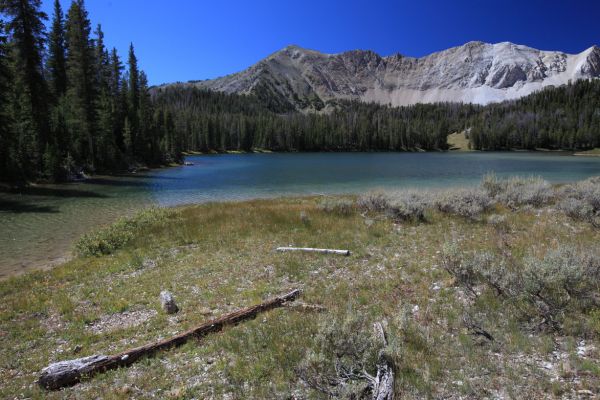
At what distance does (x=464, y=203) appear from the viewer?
19969 mm

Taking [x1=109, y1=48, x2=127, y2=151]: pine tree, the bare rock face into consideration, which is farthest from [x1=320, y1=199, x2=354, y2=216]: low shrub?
[x1=109, y1=48, x2=127, y2=151]: pine tree

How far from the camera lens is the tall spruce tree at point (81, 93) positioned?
47.2 metres

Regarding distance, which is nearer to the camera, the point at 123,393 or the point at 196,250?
the point at 123,393

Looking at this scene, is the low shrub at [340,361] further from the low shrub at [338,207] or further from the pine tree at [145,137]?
the pine tree at [145,137]

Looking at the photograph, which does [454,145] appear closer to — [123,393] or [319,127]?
[319,127]

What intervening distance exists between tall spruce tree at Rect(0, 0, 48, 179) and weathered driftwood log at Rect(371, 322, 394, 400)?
4329 centimetres

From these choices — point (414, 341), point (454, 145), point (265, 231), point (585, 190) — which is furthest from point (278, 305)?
point (454, 145)

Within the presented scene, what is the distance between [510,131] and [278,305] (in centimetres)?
21649

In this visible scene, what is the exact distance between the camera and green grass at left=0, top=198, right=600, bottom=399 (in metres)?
5.76

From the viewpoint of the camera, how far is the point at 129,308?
9.59m

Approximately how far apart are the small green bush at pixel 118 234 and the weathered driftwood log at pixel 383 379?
48.0 feet

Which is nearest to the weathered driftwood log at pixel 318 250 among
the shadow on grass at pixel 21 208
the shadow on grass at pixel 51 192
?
the shadow on grass at pixel 21 208

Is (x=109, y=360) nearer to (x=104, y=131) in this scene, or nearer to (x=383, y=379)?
(x=383, y=379)

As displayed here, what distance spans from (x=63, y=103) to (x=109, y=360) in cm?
5457
